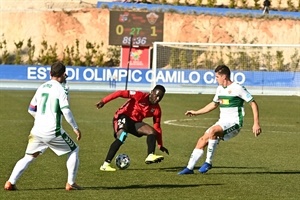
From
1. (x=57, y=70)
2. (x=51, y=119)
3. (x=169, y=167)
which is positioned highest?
(x=57, y=70)

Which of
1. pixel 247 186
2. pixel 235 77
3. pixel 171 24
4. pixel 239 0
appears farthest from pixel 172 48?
pixel 247 186

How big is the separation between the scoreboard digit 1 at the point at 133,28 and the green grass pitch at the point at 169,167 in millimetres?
30254

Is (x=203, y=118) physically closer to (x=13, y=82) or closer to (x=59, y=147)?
(x=59, y=147)

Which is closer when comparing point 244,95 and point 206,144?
point 244,95

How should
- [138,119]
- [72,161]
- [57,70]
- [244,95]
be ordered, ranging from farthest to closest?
[138,119] < [244,95] < [72,161] < [57,70]

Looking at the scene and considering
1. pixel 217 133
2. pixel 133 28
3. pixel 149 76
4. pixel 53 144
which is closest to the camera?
pixel 53 144

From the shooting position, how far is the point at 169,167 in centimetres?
1501

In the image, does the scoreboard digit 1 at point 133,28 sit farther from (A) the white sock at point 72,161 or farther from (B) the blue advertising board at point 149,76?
(A) the white sock at point 72,161

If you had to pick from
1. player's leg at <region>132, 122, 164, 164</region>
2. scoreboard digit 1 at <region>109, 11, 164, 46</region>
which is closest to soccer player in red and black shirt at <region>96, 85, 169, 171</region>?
player's leg at <region>132, 122, 164, 164</region>

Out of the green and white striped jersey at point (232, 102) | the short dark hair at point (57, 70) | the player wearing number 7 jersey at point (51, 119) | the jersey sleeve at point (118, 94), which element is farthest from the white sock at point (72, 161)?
the green and white striped jersey at point (232, 102)

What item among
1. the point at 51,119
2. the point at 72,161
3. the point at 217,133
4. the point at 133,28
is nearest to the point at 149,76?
the point at 133,28

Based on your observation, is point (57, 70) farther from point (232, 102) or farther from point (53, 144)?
point (232, 102)

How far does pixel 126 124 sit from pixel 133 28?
140 ft

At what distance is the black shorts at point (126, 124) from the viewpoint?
14.3m
